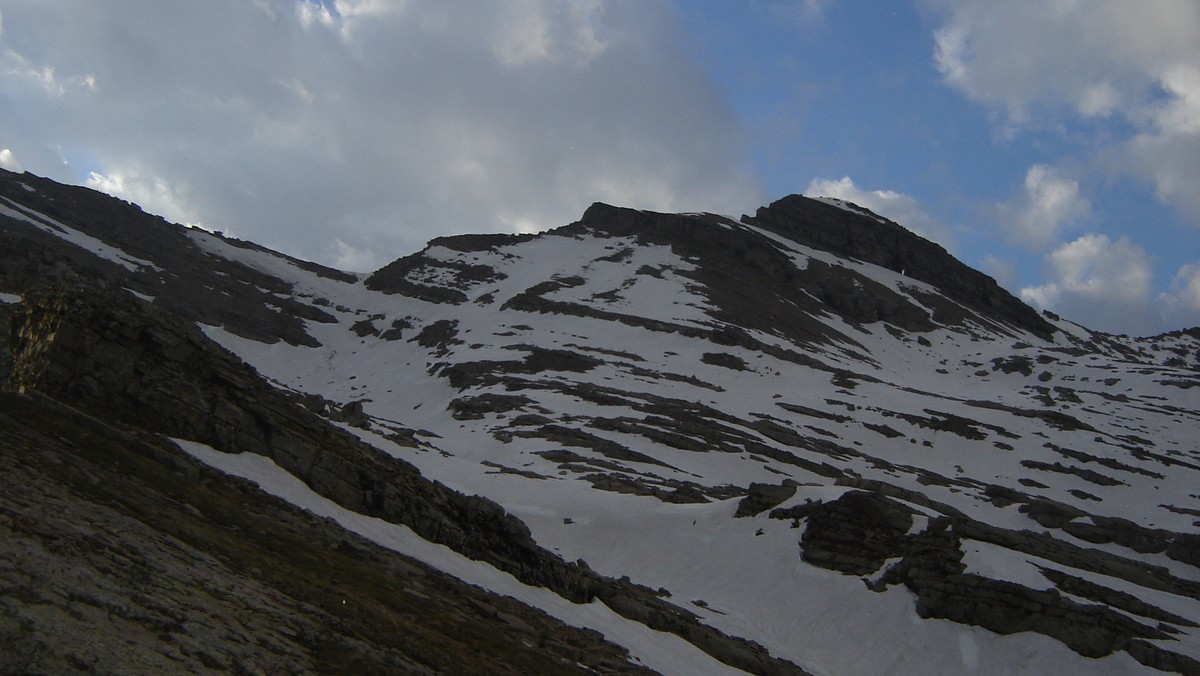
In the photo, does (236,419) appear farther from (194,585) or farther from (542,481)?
(542,481)

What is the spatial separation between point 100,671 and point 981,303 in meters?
201

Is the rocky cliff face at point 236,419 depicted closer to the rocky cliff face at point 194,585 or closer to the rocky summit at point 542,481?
the rocky summit at point 542,481

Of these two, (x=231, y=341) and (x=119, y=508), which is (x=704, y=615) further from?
(x=231, y=341)

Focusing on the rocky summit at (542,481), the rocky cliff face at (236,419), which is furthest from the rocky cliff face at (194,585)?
the rocky cliff face at (236,419)

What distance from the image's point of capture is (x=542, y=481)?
54750 mm

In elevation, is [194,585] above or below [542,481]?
below

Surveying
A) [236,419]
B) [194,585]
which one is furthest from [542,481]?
[194,585]

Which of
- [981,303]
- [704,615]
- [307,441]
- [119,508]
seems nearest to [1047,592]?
[704,615]

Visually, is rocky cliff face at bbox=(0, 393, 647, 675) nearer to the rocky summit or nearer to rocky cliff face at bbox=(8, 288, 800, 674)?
the rocky summit

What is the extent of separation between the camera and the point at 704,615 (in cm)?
3547

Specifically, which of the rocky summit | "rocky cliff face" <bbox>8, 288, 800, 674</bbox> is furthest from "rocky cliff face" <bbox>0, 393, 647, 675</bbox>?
"rocky cliff face" <bbox>8, 288, 800, 674</bbox>

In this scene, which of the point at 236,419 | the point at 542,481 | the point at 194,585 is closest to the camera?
the point at 194,585

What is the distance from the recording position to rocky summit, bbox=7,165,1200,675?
14.4m

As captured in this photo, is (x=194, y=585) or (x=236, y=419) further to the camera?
(x=236, y=419)
